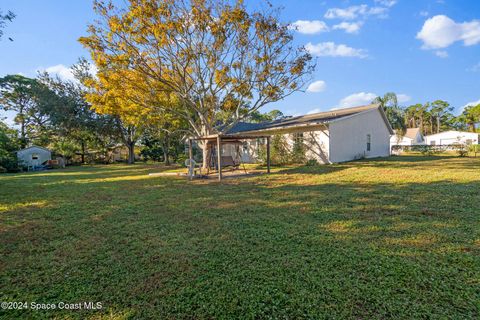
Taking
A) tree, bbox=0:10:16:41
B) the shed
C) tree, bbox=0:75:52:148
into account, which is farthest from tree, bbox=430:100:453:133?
tree, bbox=0:75:52:148

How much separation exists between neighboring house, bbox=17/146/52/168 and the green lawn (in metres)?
20.0

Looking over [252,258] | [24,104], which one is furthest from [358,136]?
[24,104]

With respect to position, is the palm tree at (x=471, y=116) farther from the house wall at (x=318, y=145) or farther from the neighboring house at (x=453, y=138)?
the house wall at (x=318, y=145)

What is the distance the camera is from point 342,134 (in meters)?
15.8

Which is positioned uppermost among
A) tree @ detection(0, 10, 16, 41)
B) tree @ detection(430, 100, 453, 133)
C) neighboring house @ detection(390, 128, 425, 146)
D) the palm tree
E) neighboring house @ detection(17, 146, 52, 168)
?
tree @ detection(430, 100, 453, 133)

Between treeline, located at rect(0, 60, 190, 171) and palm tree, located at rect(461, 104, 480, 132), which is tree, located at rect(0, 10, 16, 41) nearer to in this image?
treeline, located at rect(0, 60, 190, 171)

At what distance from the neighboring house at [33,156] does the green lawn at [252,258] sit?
1996 cm

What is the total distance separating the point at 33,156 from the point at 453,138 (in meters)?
53.2

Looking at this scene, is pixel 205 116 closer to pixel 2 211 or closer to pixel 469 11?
pixel 2 211

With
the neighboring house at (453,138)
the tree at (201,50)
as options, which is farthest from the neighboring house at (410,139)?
the tree at (201,50)

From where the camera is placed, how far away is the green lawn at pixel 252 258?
7.12ft

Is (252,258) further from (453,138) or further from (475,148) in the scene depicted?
(453,138)

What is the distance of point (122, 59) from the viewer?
36.7 feet

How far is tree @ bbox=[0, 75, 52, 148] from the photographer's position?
27578mm
